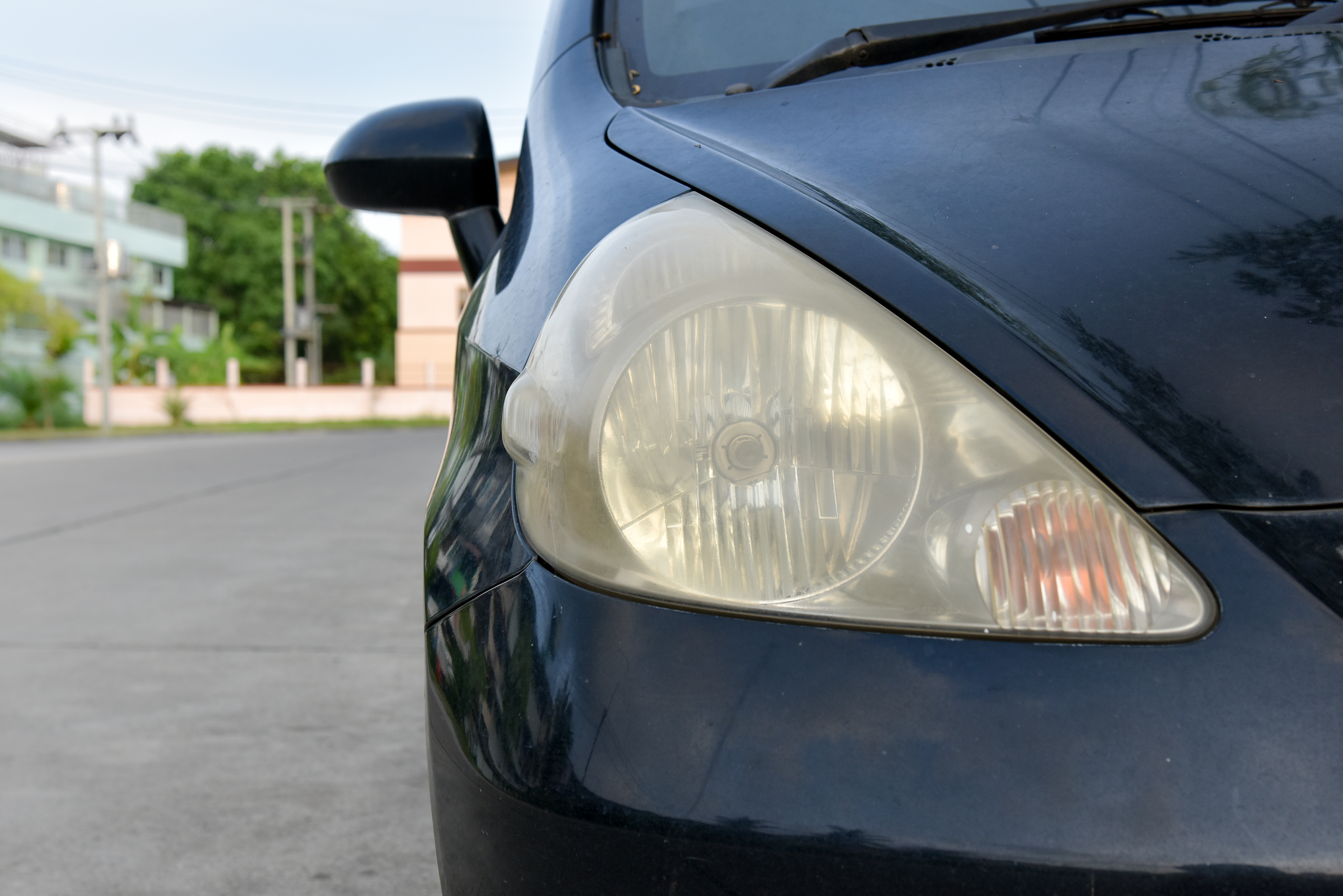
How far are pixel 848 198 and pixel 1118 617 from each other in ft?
1.24

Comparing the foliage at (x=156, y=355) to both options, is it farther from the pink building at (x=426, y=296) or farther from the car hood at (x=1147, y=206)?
the car hood at (x=1147, y=206)

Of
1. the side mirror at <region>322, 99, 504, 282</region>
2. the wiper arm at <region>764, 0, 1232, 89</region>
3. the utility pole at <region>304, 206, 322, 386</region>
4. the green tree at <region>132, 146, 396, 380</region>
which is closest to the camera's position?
the wiper arm at <region>764, 0, 1232, 89</region>

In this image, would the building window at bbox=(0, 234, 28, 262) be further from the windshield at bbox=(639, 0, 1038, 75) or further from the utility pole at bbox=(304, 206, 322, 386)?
the windshield at bbox=(639, 0, 1038, 75)

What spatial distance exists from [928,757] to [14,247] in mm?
45000

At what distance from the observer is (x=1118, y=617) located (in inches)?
27.6

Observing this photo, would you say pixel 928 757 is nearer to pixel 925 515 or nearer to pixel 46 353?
pixel 925 515

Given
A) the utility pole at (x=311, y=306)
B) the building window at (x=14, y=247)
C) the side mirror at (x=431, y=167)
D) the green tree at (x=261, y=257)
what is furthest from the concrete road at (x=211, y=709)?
the green tree at (x=261, y=257)

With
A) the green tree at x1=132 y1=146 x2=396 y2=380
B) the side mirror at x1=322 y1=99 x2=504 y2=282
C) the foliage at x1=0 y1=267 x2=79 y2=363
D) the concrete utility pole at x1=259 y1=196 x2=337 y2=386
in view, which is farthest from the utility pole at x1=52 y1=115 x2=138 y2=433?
the side mirror at x1=322 y1=99 x2=504 y2=282

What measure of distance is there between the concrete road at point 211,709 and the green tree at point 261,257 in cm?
4834

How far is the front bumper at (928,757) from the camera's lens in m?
0.62

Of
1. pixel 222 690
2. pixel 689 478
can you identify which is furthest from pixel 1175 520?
pixel 222 690

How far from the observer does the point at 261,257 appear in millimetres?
52125

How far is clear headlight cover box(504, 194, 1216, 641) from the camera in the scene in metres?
0.73

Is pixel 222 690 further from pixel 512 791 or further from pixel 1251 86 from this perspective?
pixel 1251 86
